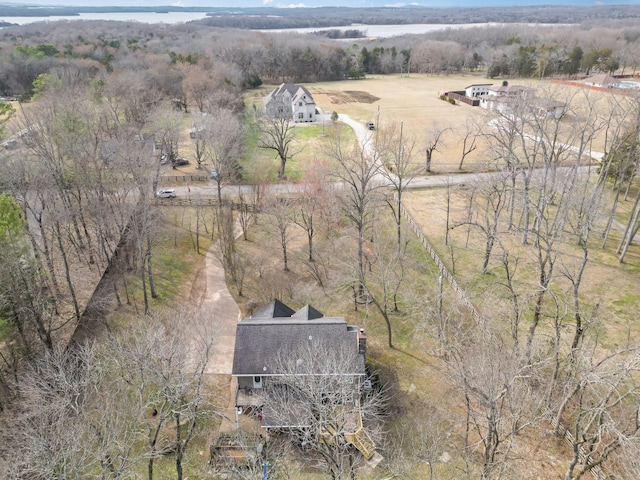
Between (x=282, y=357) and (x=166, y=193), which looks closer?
(x=282, y=357)

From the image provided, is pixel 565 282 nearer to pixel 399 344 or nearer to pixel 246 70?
pixel 399 344

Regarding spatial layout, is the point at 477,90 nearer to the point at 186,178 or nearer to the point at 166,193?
the point at 186,178

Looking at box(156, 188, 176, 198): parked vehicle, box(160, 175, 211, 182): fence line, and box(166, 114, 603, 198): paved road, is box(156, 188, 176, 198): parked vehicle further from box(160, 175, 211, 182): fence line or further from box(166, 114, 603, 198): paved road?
box(160, 175, 211, 182): fence line

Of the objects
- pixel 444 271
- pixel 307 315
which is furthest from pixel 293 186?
pixel 307 315

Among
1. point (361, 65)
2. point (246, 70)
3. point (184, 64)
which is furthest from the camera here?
point (361, 65)

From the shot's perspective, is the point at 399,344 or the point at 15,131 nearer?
the point at 399,344

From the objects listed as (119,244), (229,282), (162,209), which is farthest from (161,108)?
(229,282)
